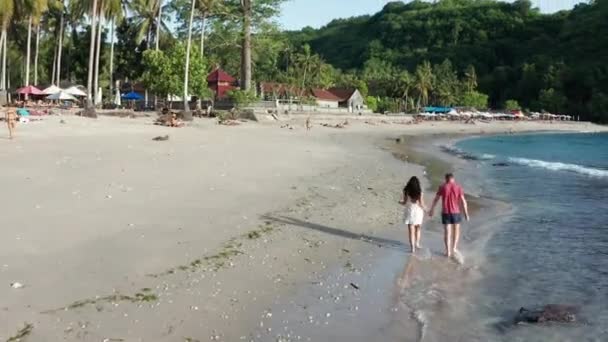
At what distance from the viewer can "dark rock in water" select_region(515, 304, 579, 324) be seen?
21.6 ft

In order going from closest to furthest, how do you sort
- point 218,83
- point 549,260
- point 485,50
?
1. point 549,260
2. point 218,83
3. point 485,50

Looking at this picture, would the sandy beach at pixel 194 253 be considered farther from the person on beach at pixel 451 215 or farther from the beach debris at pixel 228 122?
the beach debris at pixel 228 122

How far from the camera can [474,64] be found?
15275cm

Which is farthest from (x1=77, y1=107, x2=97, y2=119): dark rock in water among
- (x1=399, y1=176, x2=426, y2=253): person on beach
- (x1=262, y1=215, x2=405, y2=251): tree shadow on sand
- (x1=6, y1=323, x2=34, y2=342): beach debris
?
(x1=6, y1=323, x2=34, y2=342): beach debris

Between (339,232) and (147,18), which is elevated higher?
(147,18)

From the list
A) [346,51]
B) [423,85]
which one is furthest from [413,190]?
[346,51]

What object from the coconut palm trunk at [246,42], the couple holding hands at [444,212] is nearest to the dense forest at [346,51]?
the coconut palm trunk at [246,42]

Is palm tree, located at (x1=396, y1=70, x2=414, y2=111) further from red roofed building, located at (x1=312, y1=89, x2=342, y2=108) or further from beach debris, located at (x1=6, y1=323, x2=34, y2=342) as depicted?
beach debris, located at (x1=6, y1=323, x2=34, y2=342)

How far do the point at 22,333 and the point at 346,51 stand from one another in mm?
167216

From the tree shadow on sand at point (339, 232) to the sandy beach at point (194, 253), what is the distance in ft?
0.13

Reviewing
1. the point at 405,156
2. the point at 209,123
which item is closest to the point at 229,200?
the point at 405,156

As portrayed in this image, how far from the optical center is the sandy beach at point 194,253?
18.5ft

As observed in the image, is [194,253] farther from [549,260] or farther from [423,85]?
[423,85]

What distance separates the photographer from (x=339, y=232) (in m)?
10.2
